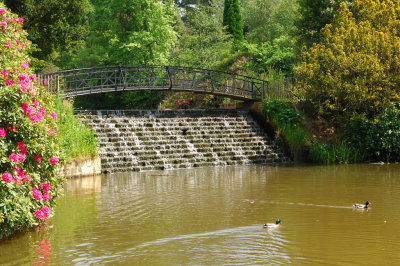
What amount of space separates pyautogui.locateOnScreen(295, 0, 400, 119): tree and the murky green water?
6.53 metres

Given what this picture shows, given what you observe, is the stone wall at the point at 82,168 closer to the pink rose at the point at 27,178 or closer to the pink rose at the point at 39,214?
the pink rose at the point at 39,214

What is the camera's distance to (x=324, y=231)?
827 centimetres

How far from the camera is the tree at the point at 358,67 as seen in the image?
804 inches

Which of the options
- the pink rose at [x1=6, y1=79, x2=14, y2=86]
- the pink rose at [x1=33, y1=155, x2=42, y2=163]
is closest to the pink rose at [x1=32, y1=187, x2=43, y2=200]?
the pink rose at [x1=33, y1=155, x2=42, y2=163]

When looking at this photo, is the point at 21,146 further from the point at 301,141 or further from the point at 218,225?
the point at 301,141

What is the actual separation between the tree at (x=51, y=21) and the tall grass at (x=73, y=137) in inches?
281

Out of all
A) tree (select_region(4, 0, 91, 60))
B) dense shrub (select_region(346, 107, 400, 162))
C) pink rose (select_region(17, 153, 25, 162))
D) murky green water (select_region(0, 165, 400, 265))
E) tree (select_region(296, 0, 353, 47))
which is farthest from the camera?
tree (select_region(296, 0, 353, 47))

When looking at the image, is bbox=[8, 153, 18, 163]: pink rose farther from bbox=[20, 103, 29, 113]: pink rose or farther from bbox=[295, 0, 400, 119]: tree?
bbox=[295, 0, 400, 119]: tree

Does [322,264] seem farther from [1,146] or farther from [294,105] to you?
[294,105]

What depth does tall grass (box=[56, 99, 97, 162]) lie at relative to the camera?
16656mm

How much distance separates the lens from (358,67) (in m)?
20.2

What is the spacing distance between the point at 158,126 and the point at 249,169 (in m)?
5.27

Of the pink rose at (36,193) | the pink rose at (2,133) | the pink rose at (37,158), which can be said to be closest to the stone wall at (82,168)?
the pink rose at (37,158)

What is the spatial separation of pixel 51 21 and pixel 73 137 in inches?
395
